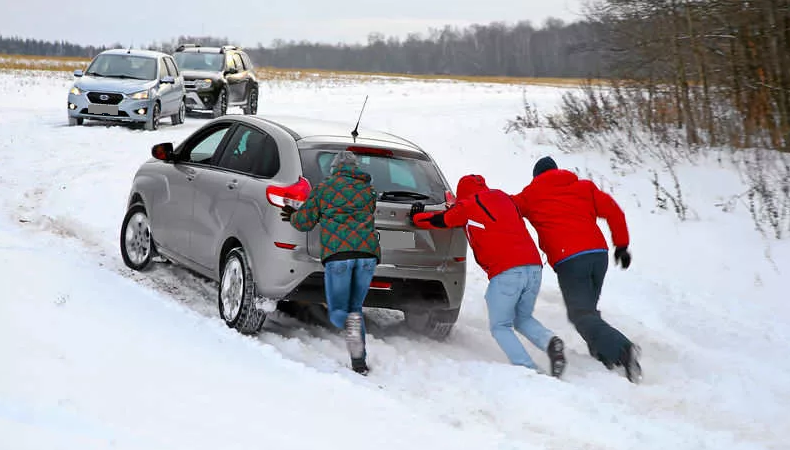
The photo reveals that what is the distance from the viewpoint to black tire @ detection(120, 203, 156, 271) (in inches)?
356

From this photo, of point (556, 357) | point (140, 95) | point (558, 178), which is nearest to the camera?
point (556, 357)

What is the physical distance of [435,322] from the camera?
7.83 metres

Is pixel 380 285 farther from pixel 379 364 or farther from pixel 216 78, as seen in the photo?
pixel 216 78

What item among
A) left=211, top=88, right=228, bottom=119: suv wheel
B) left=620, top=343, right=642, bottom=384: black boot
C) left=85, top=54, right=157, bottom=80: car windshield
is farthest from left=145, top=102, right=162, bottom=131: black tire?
left=620, top=343, right=642, bottom=384: black boot

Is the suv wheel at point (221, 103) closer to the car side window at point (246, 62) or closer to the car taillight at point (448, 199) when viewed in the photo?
the car side window at point (246, 62)

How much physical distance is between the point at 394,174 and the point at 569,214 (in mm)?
1359

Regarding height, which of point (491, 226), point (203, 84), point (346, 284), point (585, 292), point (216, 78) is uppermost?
point (216, 78)

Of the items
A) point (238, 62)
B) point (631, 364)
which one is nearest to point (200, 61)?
point (238, 62)

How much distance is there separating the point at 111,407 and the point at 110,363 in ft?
2.62

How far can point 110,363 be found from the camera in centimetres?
572

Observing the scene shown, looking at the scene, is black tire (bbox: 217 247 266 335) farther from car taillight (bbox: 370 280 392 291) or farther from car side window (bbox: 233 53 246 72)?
car side window (bbox: 233 53 246 72)

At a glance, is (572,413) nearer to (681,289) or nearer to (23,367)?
(23,367)

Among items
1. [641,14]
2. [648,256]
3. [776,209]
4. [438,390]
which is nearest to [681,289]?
[648,256]

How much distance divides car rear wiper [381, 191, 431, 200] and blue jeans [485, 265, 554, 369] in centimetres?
82
